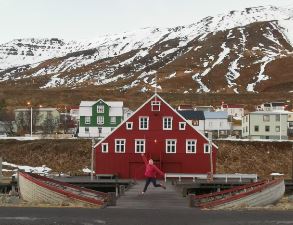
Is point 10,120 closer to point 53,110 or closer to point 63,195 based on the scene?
point 53,110

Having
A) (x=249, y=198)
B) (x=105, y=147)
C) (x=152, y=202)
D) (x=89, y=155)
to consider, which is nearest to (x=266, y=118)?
(x=89, y=155)

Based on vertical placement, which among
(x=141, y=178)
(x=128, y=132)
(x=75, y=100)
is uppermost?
(x=75, y=100)

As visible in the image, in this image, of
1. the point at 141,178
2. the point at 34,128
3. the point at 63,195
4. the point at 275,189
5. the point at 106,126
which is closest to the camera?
the point at 63,195

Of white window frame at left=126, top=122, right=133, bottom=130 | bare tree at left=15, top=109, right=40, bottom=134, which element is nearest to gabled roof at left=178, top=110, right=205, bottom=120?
bare tree at left=15, top=109, right=40, bottom=134

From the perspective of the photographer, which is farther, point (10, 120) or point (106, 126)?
point (10, 120)

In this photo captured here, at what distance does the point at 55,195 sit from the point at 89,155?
51978 mm

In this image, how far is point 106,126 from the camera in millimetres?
104312

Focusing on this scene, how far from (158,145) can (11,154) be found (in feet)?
94.3

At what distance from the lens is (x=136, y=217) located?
21.7 metres

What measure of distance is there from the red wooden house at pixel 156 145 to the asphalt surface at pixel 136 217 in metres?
37.5

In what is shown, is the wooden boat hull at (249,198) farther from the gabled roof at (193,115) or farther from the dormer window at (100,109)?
the gabled roof at (193,115)

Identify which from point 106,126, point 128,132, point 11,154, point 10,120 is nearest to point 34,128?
point 10,120

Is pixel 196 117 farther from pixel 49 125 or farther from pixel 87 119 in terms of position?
pixel 49 125

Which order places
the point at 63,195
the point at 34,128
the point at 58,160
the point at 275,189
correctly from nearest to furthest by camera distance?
the point at 63,195, the point at 275,189, the point at 58,160, the point at 34,128
